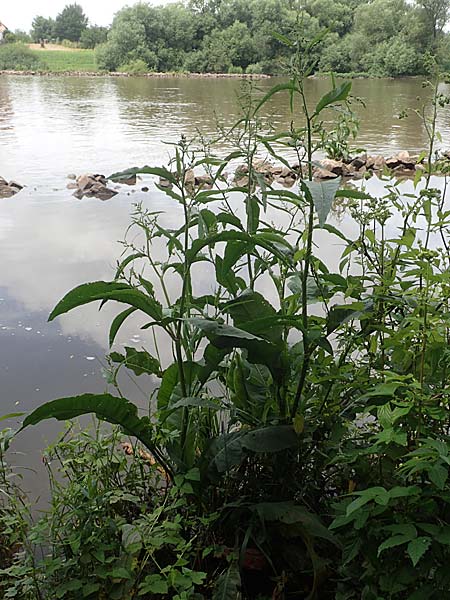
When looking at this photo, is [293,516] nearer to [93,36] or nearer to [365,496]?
[365,496]

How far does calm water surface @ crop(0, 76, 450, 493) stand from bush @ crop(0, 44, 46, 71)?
8.00 metres

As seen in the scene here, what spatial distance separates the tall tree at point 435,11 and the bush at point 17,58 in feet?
50.7

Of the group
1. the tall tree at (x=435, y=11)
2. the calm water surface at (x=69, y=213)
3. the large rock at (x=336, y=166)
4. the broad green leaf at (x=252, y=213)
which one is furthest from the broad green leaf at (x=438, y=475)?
the large rock at (x=336, y=166)

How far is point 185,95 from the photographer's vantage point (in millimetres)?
10445

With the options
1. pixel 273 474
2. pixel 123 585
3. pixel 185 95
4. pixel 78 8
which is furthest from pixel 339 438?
pixel 78 8

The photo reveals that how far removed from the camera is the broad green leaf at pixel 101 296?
0.86 meters

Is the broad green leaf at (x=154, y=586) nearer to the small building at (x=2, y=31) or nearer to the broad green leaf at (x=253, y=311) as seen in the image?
the broad green leaf at (x=253, y=311)

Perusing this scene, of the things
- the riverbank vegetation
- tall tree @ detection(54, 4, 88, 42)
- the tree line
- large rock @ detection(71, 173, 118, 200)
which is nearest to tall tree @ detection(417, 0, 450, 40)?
the tree line

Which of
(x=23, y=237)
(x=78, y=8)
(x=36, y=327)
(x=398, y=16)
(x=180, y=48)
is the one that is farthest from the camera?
(x=78, y=8)

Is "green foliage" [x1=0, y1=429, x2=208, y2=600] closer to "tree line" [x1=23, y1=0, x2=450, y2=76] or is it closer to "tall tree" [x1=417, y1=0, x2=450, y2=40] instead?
"tree line" [x1=23, y1=0, x2=450, y2=76]

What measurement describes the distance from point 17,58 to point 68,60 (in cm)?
171

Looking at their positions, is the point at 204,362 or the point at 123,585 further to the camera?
the point at 204,362

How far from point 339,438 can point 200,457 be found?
237 millimetres

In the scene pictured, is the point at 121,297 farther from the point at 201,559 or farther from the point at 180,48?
the point at 180,48
